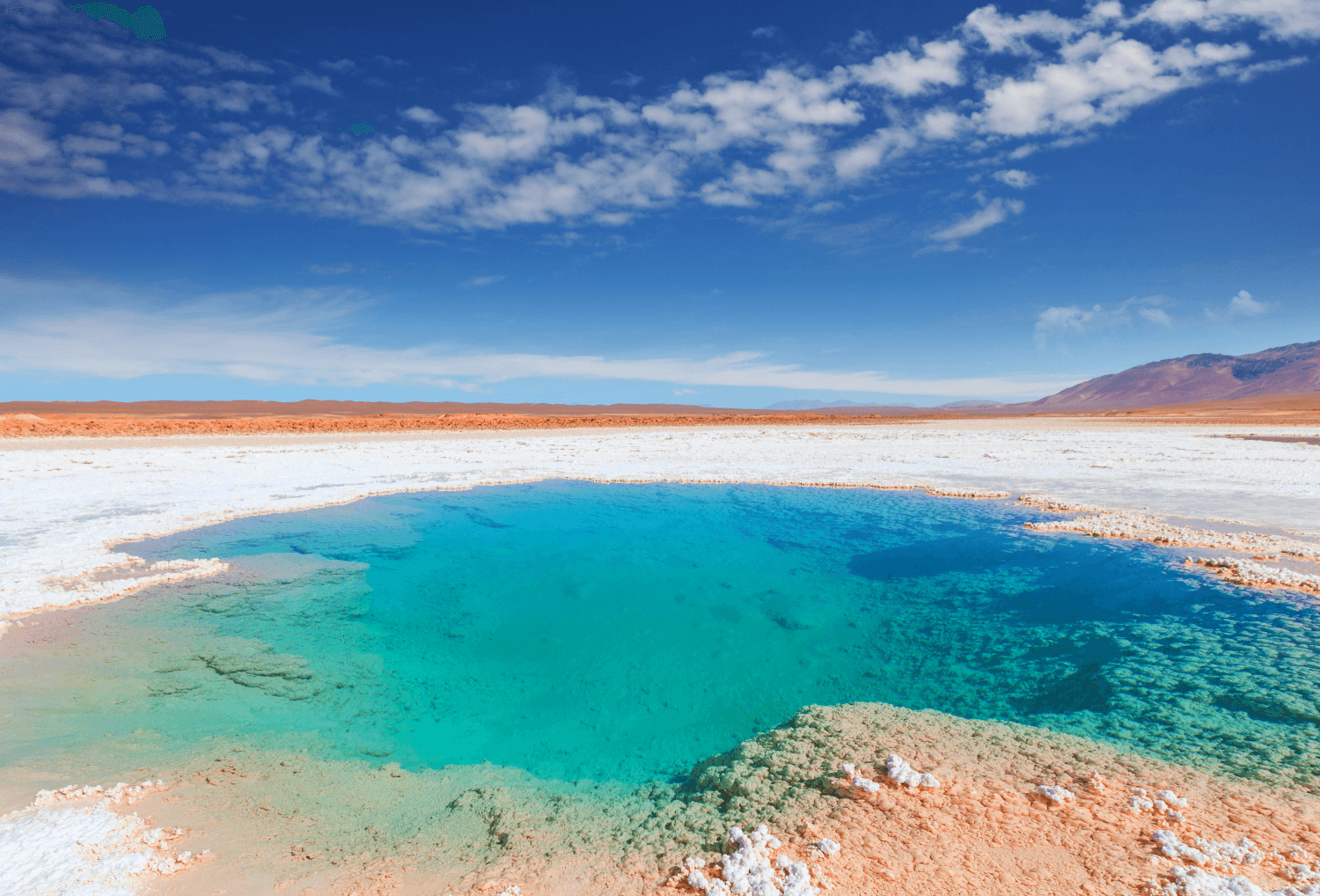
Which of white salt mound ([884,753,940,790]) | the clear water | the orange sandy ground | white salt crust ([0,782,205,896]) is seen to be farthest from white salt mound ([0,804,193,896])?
white salt mound ([884,753,940,790])

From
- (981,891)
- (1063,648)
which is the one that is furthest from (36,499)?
(1063,648)

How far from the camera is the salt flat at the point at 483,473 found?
1028 centimetres

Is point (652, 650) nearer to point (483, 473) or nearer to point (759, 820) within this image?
point (759, 820)

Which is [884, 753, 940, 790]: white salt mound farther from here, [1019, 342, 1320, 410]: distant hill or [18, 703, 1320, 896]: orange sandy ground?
[1019, 342, 1320, 410]: distant hill

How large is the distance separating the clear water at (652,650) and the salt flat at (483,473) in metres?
1.51

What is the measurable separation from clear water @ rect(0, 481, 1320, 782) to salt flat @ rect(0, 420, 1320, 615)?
1512mm

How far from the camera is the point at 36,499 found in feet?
42.5

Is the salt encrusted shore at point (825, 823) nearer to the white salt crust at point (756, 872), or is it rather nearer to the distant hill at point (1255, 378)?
the white salt crust at point (756, 872)

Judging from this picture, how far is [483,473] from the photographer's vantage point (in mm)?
18922

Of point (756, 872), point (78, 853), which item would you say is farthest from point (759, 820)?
point (78, 853)

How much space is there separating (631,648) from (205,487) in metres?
13.7

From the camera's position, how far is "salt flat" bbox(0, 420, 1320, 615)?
33.7 ft

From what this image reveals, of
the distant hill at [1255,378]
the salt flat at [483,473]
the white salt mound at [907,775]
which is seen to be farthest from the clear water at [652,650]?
the distant hill at [1255,378]

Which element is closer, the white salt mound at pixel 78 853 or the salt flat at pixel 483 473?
the white salt mound at pixel 78 853
